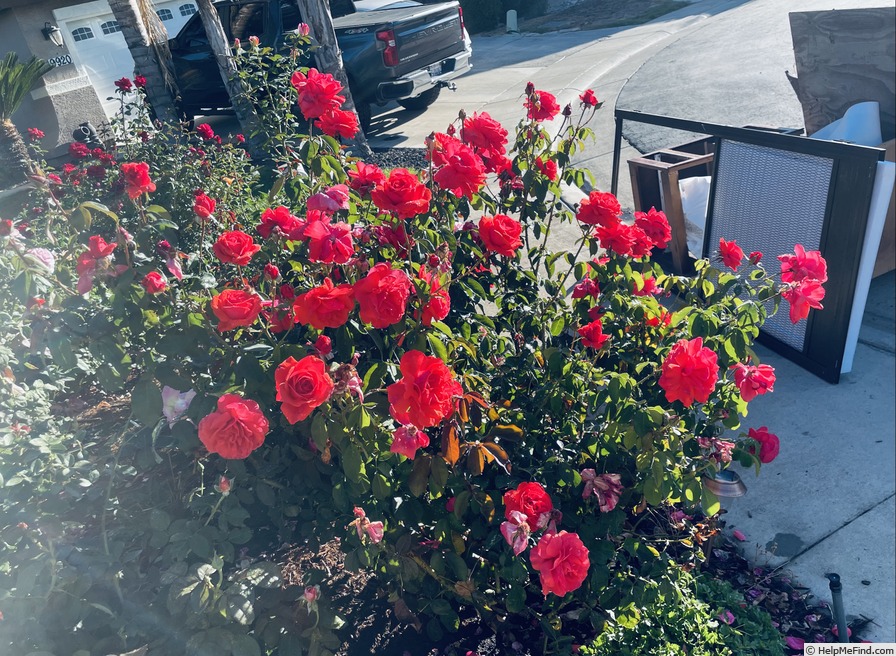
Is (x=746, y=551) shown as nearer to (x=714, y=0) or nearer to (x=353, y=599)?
(x=353, y=599)

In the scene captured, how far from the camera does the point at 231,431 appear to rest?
154cm

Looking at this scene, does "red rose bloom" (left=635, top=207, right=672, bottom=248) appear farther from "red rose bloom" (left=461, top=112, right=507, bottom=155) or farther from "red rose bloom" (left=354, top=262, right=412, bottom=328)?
"red rose bloom" (left=354, top=262, right=412, bottom=328)

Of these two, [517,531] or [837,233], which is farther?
[837,233]

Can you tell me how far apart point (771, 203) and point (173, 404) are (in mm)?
3011

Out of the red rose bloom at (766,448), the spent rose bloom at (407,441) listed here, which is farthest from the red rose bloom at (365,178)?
the red rose bloom at (766,448)

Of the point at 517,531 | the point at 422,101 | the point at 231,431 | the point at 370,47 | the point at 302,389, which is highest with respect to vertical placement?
the point at 302,389

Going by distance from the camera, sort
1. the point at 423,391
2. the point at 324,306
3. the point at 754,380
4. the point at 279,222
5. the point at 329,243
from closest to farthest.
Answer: the point at 423,391, the point at 324,306, the point at 329,243, the point at 754,380, the point at 279,222

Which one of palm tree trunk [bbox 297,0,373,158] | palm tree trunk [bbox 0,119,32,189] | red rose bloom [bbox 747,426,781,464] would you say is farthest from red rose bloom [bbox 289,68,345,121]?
palm tree trunk [bbox 0,119,32,189]

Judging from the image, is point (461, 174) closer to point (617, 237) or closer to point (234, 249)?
point (617, 237)

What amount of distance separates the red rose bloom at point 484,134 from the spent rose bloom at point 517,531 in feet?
4.39

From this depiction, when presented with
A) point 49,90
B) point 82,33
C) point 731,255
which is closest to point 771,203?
point 731,255

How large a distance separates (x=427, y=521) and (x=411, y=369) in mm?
709

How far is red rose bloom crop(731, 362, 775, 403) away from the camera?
5.95 feet

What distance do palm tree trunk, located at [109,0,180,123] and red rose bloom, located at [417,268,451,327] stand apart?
5.88m
